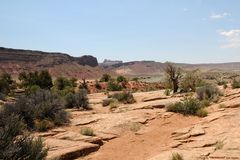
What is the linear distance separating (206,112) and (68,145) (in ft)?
24.2

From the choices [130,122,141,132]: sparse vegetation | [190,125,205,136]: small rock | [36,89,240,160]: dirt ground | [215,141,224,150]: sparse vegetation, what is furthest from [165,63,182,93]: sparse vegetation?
[215,141,224,150]: sparse vegetation

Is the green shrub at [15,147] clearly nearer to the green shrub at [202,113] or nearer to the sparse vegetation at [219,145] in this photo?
A: the sparse vegetation at [219,145]

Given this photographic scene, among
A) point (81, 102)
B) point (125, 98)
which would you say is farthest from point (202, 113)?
point (125, 98)

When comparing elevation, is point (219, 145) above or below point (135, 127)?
above

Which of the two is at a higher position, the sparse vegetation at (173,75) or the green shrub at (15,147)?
the sparse vegetation at (173,75)

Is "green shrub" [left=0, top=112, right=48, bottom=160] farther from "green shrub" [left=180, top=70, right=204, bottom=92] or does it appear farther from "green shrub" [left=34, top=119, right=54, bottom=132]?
"green shrub" [left=180, top=70, right=204, bottom=92]

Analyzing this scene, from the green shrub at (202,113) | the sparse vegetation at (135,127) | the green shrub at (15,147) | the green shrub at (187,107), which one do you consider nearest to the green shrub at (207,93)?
the green shrub at (187,107)

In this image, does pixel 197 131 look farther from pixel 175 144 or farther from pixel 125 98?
pixel 125 98

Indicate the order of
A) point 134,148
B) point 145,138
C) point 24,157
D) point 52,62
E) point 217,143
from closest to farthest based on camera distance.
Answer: point 24,157 < point 217,143 < point 134,148 < point 145,138 < point 52,62

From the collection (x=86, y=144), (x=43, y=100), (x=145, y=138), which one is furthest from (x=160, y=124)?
(x=43, y=100)

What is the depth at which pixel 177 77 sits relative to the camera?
88.8ft

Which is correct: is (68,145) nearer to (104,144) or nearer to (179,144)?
(104,144)

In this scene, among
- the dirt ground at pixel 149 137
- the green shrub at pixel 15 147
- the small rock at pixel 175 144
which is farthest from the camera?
the small rock at pixel 175 144

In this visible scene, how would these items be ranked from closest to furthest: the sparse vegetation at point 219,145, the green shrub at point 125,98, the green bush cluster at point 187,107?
the sparse vegetation at point 219,145
the green bush cluster at point 187,107
the green shrub at point 125,98
